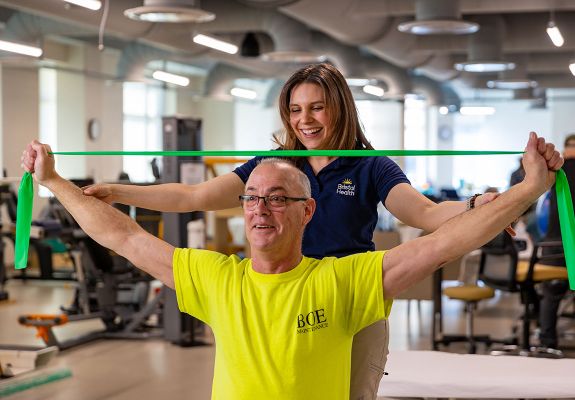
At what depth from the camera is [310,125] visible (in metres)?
2.46

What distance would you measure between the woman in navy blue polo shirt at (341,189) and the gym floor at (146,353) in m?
3.34

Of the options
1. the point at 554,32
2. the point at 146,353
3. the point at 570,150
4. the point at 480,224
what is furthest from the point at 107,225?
the point at 554,32

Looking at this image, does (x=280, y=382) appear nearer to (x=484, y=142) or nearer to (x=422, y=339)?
(x=422, y=339)

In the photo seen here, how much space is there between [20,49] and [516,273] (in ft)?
20.2

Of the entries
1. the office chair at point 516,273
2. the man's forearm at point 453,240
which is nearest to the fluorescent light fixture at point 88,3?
the office chair at point 516,273

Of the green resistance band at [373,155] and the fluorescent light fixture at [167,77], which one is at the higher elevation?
the fluorescent light fixture at [167,77]

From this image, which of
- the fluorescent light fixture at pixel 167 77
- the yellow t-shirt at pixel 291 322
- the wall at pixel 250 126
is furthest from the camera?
the wall at pixel 250 126

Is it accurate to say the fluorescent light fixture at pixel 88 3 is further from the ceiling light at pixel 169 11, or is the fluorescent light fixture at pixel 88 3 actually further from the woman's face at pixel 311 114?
the woman's face at pixel 311 114

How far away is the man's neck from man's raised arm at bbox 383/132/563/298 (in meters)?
0.24

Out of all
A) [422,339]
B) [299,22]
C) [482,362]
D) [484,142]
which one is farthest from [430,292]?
[484,142]

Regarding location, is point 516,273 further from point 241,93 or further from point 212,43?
point 241,93

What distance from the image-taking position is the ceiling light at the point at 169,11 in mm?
7887

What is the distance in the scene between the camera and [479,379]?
3.55m

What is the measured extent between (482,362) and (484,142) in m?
23.4
